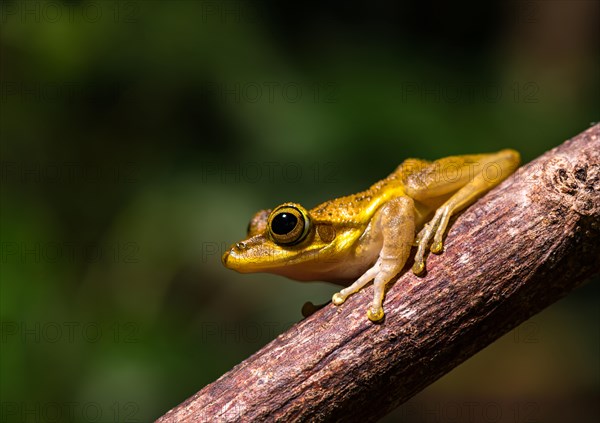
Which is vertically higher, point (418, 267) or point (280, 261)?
point (280, 261)

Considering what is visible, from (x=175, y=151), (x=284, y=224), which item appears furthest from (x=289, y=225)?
(x=175, y=151)

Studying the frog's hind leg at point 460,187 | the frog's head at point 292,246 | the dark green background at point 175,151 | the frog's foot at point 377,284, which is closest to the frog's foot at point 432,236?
the frog's hind leg at point 460,187

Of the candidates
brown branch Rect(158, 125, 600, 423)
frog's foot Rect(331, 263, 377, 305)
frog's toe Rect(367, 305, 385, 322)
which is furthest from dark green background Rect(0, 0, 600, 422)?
frog's toe Rect(367, 305, 385, 322)

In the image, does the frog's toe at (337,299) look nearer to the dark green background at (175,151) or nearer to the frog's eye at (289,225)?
the frog's eye at (289,225)

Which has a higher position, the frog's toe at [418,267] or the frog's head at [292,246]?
the frog's head at [292,246]

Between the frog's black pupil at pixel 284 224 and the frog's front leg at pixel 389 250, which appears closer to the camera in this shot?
the frog's front leg at pixel 389 250

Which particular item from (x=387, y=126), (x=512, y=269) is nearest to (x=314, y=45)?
(x=387, y=126)

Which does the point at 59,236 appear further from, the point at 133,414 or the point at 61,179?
the point at 133,414

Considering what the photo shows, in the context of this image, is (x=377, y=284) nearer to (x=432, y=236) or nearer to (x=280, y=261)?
(x=432, y=236)
